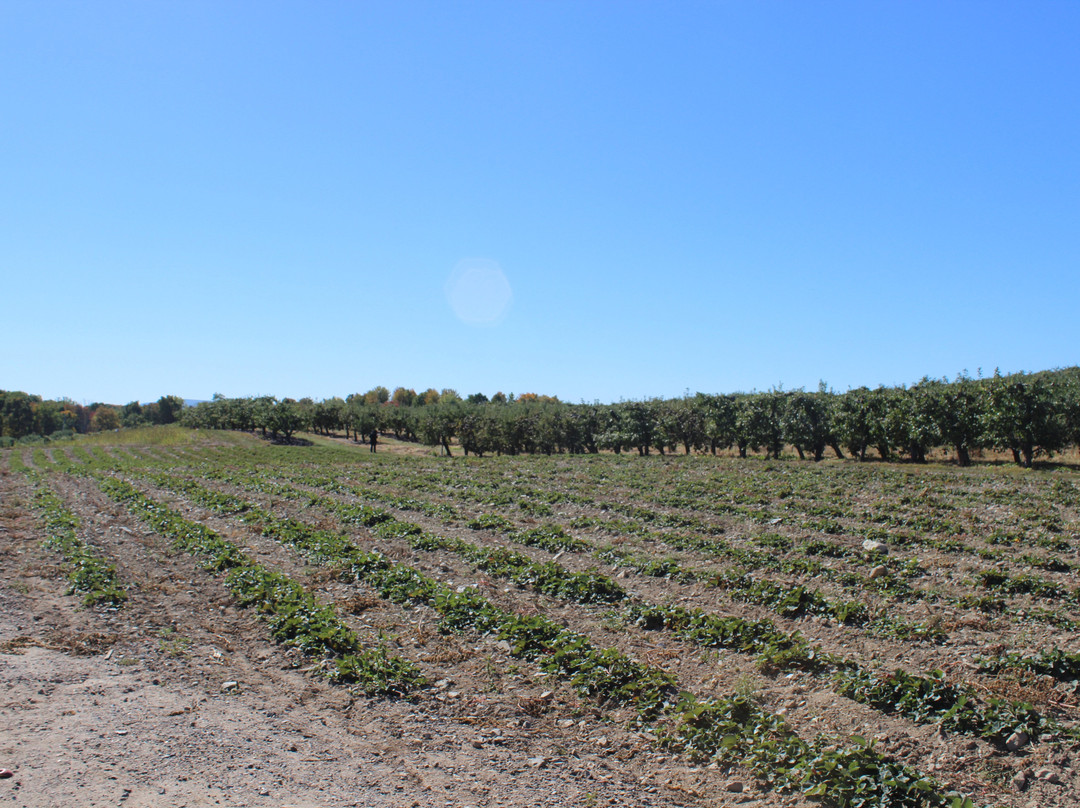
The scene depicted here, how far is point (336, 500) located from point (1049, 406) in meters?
33.0

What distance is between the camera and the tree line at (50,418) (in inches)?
5384

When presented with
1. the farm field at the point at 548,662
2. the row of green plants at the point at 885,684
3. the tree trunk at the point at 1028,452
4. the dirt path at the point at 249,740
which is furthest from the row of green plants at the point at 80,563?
the tree trunk at the point at 1028,452

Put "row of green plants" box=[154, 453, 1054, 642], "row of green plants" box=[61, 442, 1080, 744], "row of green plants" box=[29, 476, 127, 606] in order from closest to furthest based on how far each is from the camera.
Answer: "row of green plants" box=[61, 442, 1080, 744]
"row of green plants" box=[154, 453, 1054, 642]
"row of green plants" box=[29, 476, 127, 606]

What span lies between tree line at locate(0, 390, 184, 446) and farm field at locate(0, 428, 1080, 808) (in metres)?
120

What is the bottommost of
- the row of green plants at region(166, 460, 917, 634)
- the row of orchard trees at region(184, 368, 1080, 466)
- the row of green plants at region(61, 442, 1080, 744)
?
the row of green plants at region(61, 442, 1080, 744)

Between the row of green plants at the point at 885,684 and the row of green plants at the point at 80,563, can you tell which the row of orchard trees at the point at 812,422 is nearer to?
the row of green plants at the point at 885,684

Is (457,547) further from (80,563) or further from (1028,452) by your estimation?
(1028,452)

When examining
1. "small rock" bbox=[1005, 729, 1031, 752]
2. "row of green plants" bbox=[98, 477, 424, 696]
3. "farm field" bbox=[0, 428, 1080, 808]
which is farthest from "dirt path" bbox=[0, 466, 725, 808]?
"small rock" bbox=[1005, 729, 1031, 752]

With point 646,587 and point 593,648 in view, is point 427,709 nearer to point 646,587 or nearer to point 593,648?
point 593,648

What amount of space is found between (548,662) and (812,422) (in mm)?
37492

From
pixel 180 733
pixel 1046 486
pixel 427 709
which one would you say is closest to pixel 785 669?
pixel 427 709

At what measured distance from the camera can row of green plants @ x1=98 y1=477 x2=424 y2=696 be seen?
7.79 meters

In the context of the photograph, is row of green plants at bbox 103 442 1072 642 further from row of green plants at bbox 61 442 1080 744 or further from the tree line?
the tree line

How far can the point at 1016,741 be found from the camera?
5777mm
